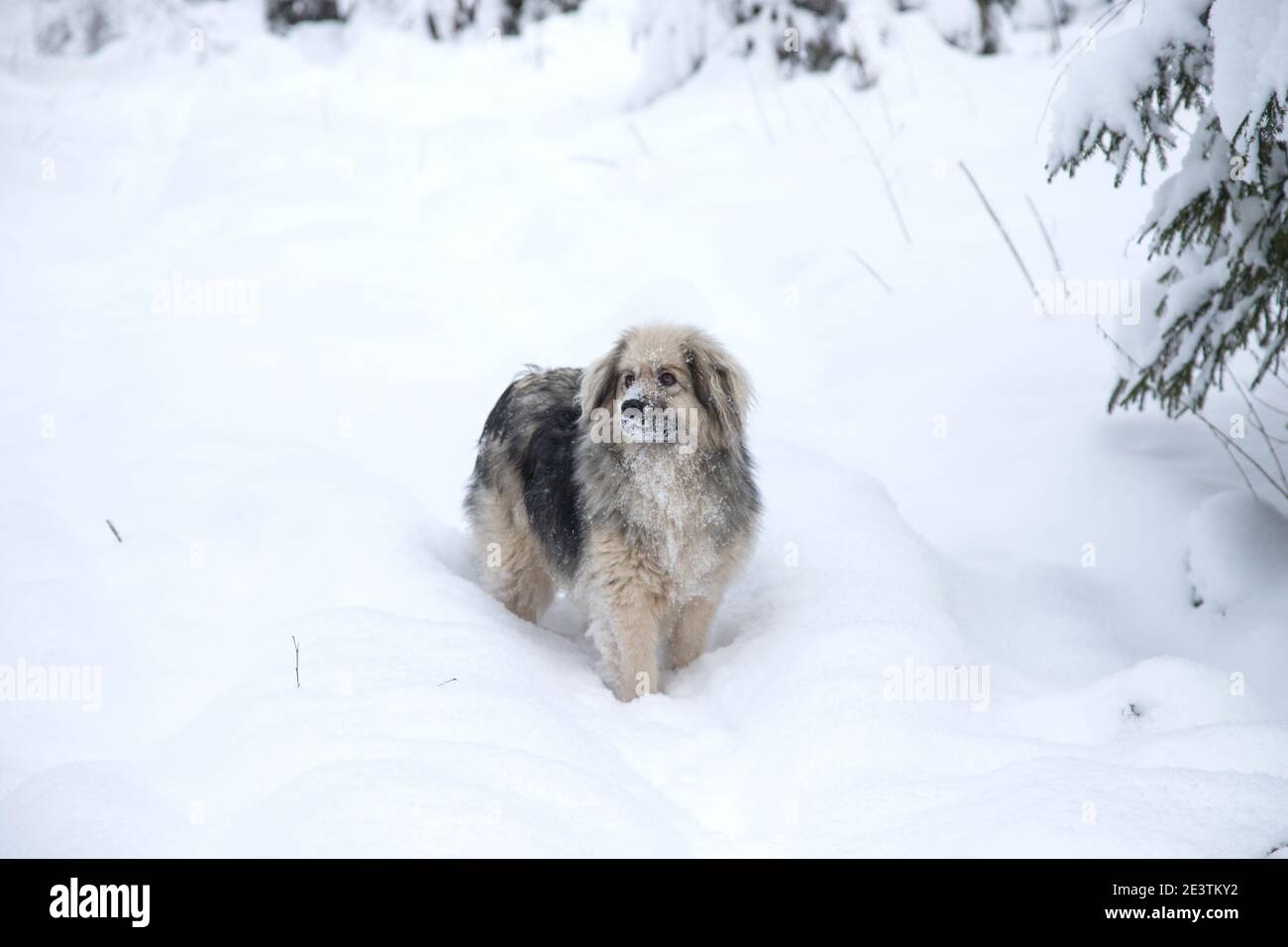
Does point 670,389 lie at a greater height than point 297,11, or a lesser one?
lesser

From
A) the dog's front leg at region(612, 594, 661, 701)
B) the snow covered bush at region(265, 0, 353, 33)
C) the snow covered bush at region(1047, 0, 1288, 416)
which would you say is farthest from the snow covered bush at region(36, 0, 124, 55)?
the snow covered bush at region(1047, 0, 1288, 416)

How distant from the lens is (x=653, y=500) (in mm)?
4098

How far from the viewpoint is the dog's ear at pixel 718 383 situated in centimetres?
414

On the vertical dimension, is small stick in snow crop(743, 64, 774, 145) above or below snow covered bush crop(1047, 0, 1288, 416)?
below

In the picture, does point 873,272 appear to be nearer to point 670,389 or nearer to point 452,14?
point 670,389

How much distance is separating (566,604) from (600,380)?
1.72 metres

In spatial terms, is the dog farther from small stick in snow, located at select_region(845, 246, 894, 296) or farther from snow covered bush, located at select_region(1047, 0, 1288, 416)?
small stick in snow, located at select_region(845, 246, 894, 296)

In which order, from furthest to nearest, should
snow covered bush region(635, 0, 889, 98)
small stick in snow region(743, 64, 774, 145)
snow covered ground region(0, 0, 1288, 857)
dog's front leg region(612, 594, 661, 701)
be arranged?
snow covered bush region(635, 0, 889, 98) < small stick in snow region(743, 64, 774, 145) < dog's front leg region(612, 594, 661, 701) < snow covered ground region(0, 0, 1288, 857)

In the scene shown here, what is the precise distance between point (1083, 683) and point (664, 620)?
1792 millimetres

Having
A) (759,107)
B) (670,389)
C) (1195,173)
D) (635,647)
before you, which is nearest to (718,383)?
(670,389)

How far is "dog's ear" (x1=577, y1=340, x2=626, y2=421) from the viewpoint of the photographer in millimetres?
4164

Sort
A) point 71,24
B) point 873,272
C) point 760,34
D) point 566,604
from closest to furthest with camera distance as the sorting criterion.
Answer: point 566,604, point 873,272, point 760,34, point 71,24

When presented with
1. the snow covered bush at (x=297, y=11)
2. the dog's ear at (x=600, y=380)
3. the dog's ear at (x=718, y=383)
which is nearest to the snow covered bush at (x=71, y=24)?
the snow covered bush at (x=297, y=11)

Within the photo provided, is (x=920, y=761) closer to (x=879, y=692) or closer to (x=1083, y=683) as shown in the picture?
(x=879, y=692)
